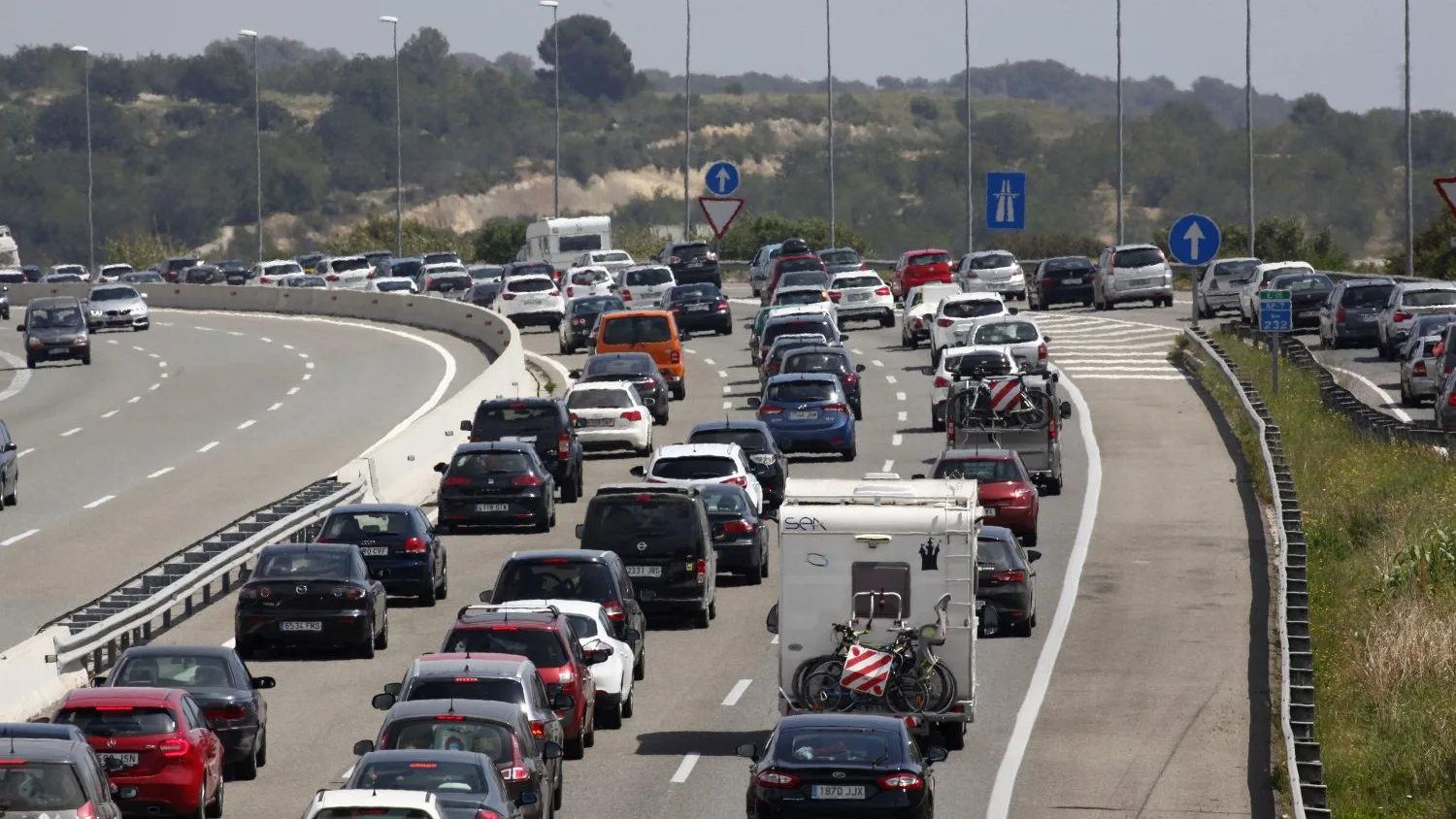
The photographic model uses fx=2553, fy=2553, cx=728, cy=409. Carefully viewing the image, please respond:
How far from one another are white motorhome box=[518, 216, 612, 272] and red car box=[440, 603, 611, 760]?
66.5 meters

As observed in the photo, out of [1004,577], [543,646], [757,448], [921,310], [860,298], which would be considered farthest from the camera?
[860,298]

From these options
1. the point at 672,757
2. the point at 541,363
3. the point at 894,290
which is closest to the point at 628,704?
the point at 672,757

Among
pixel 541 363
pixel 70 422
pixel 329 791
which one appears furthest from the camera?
pixel 541 363

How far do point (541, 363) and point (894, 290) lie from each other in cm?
1911

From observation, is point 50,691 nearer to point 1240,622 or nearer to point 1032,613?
point 1032,613

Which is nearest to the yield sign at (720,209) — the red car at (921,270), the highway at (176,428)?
the red car at (921,270)

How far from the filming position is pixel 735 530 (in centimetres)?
3200

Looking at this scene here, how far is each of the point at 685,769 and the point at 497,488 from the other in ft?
47.0

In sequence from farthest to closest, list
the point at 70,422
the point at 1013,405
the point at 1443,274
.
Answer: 1. the point at 1443,274
2. the point at 70,422
3. the point at 1013,405

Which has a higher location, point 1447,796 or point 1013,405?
point 1013,405

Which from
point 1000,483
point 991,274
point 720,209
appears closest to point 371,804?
point 1000,483

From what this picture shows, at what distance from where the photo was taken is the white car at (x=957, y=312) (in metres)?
55.9

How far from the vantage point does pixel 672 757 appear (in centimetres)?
2208

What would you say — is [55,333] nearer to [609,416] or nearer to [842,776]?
[609,416]
